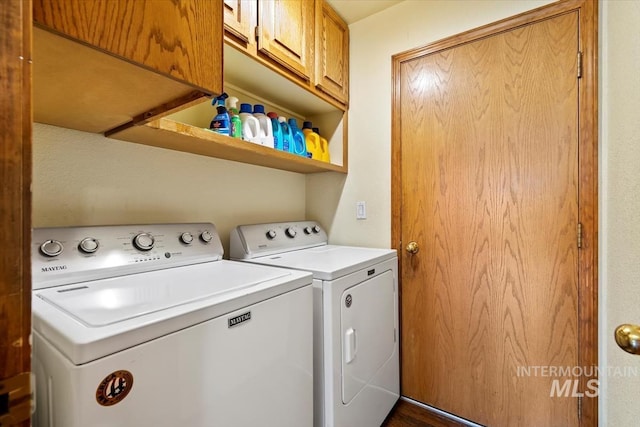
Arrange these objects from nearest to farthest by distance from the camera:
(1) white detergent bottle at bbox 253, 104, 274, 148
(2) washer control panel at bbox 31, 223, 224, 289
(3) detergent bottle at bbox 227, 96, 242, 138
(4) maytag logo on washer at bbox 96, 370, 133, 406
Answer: (4) maytag logo on washer at bbox 96, 370, 133, 406 → (2) washer control panel at bbox 31, 223, 224, 289 → (3) detergent bottle at bbox 227, 96, 242, 138 → (1) white detergent bottle at bbox 253, 104, 274, 148

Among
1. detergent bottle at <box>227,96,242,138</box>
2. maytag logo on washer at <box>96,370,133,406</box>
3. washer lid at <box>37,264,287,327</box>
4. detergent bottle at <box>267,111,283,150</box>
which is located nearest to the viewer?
maytag logo on washer at <box>96,370,133,406</box>

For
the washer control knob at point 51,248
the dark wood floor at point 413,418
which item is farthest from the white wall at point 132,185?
the dark wood floor at point 413,418

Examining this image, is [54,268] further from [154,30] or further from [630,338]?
[630,338]

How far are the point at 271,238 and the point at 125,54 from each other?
114 centimetres

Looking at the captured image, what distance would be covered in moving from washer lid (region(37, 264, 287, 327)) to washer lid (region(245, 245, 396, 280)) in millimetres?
190

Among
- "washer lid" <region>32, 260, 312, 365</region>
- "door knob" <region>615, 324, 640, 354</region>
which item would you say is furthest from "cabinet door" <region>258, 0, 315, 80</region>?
"door knob" <region>615, 324, 640, 354</region>

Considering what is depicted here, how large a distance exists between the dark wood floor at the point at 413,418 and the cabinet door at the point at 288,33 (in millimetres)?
1997

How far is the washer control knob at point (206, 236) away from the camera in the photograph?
4.40ft

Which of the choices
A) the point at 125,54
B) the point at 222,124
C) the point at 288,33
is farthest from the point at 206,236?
the point at 288,33

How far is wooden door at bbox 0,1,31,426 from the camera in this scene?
0.36 meters

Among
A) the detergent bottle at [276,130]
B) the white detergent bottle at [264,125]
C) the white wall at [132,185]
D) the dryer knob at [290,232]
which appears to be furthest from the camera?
the dryer knob at [290,232]

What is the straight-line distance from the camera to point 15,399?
364 mm

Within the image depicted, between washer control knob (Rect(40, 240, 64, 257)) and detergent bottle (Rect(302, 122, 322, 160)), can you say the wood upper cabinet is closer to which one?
washer control knob (Rect(40, 240, 64, 257))

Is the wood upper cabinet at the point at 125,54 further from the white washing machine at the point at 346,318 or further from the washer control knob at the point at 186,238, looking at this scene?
the white washing machine at the point at 346,318
